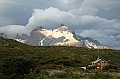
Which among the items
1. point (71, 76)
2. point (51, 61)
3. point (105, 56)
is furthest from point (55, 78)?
point (105, 56)

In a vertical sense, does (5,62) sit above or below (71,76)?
above

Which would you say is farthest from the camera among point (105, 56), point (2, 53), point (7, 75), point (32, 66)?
point (105, 56)

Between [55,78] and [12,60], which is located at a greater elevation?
[12,60]

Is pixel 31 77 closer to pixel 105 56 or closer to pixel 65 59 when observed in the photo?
pixel 65 59

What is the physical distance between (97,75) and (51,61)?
30182mm

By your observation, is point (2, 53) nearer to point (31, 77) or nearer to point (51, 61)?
point (51, 61)

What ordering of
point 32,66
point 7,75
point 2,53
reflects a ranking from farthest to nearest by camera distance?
point 2,53
point 32,66
point 7,75

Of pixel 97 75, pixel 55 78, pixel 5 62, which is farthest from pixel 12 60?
pixel 97 75

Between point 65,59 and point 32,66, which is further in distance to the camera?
point 65,59

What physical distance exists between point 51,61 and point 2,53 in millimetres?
11568

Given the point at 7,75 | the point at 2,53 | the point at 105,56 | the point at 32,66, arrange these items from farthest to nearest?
1. the point at 105,56
2. the point at 2,53
3. the point at 32,66
4. the point at 7,75

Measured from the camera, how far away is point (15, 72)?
87.9ft

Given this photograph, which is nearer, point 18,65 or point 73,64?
point 18,65

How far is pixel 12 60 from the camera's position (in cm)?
2767
